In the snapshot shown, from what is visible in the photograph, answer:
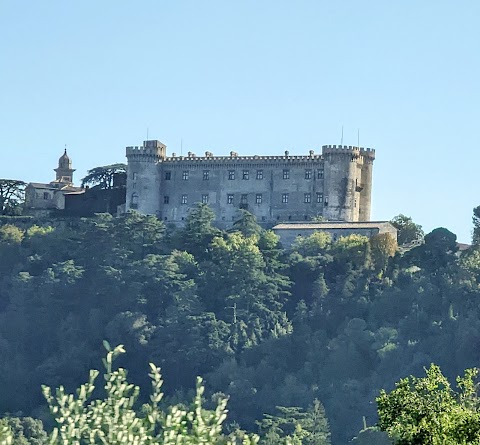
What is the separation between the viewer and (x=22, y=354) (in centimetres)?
10825

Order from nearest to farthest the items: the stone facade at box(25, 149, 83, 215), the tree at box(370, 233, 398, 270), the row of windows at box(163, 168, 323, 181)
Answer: the tree at box(370, 233, 398, 270)
the row of windows at box(163, 168, 323, 181)
the stone facade at box(25, 149, 83, 215)

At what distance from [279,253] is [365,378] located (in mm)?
12274

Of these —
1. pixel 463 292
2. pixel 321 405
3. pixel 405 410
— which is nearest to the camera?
pixel 405 410

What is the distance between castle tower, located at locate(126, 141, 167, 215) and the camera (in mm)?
110938

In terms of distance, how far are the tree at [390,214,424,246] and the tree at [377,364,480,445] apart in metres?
76.5

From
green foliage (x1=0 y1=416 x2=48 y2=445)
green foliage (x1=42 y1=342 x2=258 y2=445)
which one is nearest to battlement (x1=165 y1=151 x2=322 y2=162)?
green foliage (x1=0 y1=416 x2=48 y2=445)

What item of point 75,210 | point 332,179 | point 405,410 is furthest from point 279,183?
point 405,410

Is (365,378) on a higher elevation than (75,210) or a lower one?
lower

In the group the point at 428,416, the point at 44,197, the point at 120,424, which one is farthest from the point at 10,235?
the point at 120,424

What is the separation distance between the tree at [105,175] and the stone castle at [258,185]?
4865mm

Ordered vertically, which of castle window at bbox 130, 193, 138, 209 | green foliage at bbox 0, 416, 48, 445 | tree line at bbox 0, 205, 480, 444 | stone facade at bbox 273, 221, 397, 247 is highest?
castle window at bbox 130, 193, 138, 209

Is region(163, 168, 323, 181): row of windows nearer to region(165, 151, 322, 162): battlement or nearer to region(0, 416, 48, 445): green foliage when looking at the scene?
region(165, 151, 322, 162): battlement

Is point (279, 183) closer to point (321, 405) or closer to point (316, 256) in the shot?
point (316, 256)

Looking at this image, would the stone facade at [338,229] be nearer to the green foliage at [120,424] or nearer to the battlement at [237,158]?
the battlement at [237,158]
